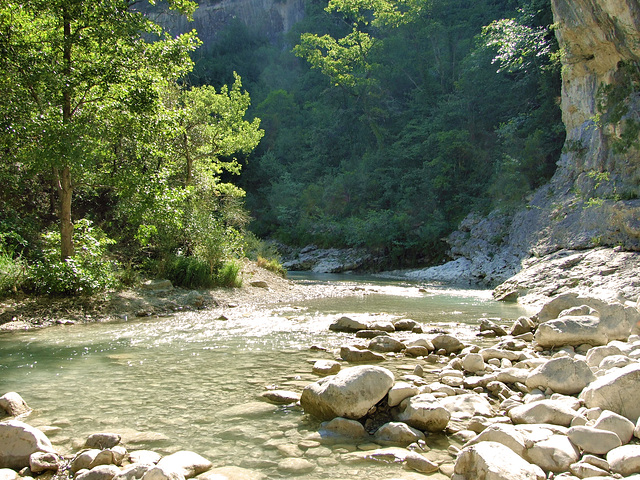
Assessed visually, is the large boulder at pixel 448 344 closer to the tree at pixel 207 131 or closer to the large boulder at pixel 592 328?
the large boulder at pixel 592 328

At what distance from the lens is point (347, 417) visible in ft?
12.2

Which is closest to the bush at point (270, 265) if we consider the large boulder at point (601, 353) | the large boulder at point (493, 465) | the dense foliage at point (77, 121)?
the dense foliage at point (77, 121)

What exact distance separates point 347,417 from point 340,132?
3606cm

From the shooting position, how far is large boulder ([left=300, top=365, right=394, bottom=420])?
12.2 ft

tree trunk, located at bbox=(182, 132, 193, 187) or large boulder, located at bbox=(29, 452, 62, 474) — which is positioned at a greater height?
tree trunk, located at bbox=(182, 132, 193, 187)

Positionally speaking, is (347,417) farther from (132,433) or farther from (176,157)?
(176,157)

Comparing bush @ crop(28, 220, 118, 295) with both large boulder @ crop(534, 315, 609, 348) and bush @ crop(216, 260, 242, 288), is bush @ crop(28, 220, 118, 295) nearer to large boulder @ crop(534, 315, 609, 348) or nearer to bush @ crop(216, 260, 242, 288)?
bush @ crop(216, 260, 242, 288)

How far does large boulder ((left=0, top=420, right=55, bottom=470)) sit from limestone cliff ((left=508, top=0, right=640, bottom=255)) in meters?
12.9

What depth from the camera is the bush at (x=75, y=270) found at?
855 centimetres

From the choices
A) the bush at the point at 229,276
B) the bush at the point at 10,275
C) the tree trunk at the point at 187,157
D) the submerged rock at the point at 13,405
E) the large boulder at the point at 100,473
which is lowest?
the large boulder at the point at 100,473

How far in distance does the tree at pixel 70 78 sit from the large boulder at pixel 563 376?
764 cm

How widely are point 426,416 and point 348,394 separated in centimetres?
62

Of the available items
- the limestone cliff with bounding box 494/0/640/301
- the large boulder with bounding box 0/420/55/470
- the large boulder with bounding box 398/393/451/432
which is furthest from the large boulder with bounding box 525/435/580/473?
the limestone cliff with bounding box 494/0/640/301

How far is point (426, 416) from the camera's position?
3.59m
